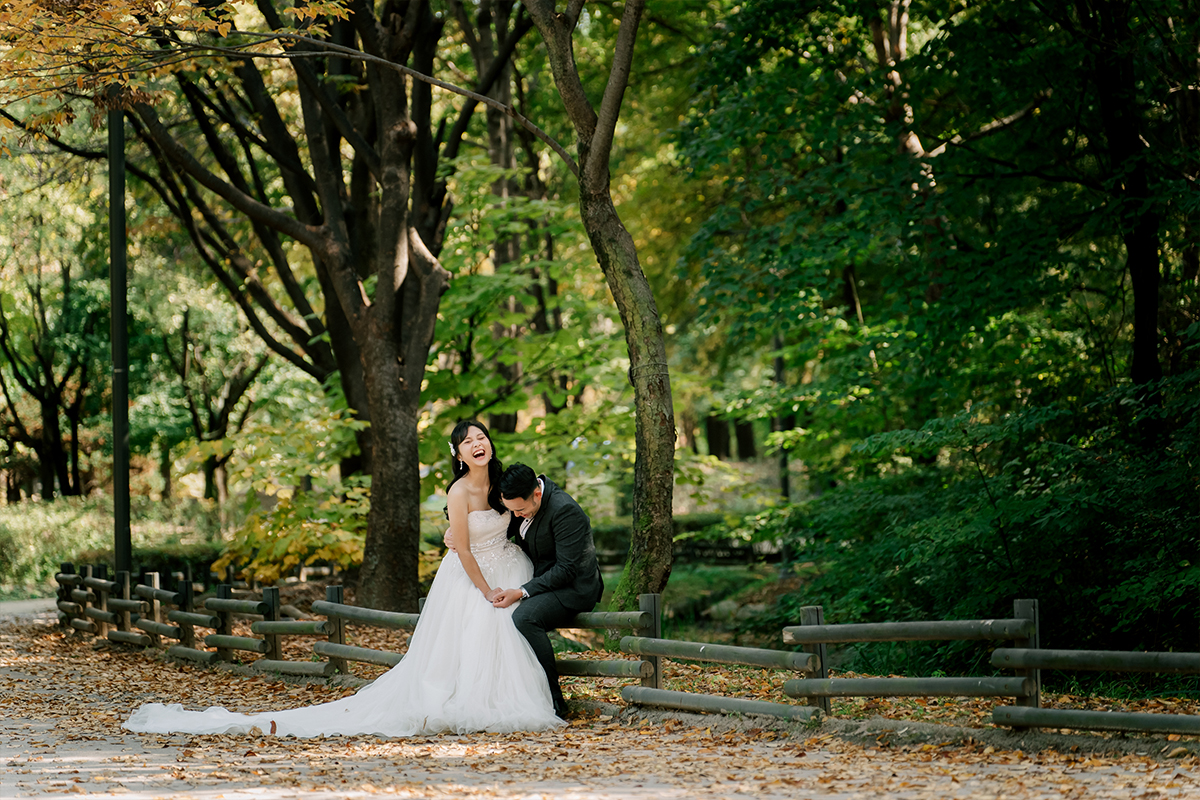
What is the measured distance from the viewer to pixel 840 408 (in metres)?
15.2

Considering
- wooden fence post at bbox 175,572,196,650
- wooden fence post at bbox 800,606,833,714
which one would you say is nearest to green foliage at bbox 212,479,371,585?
wooden fence post at bbox 175,572,196,650

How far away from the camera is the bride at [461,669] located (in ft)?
24.1

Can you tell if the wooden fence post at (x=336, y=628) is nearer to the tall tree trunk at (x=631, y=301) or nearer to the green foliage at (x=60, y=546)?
the tall tree trunk at (x=631, y=301)

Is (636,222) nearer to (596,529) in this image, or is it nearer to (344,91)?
(596,529)

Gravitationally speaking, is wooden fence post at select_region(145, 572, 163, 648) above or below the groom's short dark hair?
below

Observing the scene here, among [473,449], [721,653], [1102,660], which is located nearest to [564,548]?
[473,449]

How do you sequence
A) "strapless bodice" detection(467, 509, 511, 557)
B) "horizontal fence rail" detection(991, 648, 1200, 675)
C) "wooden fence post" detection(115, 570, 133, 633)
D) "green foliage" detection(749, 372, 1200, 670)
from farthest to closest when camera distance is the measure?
"wooden fence post" detection(115, 570, 133, 633), "green foliage" detection(749, 372, 1200, 670), "strapless bodice" detection(467, 509, 511, 557), "horizontal fence rail" detection(991, 648, 1200, 675)

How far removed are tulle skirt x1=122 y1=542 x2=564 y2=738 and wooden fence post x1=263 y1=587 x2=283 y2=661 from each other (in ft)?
8.25

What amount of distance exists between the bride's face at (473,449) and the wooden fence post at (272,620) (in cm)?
375

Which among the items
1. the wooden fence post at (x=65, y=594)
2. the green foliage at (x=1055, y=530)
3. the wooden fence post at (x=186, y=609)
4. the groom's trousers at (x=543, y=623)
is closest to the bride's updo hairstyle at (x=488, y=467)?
the groom's trousers at (x=543, y=623)

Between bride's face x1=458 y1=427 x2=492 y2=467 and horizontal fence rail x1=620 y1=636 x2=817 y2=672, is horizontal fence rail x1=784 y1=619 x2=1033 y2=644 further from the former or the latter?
bride's face x1=458 y1=427 x2=492 y2=467

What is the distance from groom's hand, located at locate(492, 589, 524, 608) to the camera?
7.62 meters

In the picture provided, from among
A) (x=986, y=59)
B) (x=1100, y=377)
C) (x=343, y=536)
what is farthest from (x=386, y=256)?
(x=1100, y=377)

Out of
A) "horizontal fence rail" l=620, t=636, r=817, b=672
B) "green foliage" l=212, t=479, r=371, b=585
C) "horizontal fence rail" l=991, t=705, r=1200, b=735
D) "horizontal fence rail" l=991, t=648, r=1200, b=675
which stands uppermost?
"green foliage" l=212, t=479, r=371, b=585
